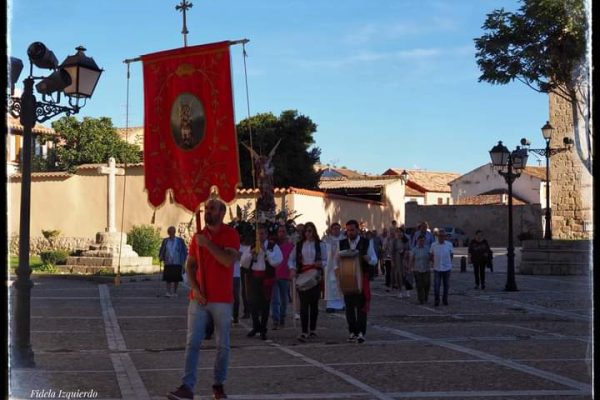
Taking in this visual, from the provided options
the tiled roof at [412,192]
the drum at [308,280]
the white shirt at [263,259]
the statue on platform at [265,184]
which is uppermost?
the tiled roof at [412,192]

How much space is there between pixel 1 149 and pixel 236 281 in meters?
8.73

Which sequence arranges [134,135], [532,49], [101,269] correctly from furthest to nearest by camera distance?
[134,135] < [101,269] < [532,49]

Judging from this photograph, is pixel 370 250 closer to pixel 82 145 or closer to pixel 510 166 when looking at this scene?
pixel 510 166

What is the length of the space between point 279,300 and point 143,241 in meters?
19.0

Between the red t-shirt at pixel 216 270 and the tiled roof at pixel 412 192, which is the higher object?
the tiled roof at pixel 412 192

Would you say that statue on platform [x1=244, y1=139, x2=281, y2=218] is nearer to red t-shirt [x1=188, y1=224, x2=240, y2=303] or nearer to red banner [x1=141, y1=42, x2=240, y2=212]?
red banner [x1=141, y1=42, x2=240, y2=212]

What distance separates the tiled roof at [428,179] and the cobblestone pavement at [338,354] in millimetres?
66037

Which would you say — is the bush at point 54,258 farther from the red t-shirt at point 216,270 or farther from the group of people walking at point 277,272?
the red t-shirt at point 216,270

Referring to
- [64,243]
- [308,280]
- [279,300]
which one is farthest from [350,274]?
[64,243]

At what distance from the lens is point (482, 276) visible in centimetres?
2280

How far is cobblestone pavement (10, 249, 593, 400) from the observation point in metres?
7.82

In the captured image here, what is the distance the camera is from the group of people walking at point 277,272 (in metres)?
7.40

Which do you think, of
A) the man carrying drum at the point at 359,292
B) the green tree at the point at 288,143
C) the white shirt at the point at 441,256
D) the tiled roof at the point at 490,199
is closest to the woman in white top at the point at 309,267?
the man carrying drum at the point at 359,292

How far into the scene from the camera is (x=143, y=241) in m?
32.0
